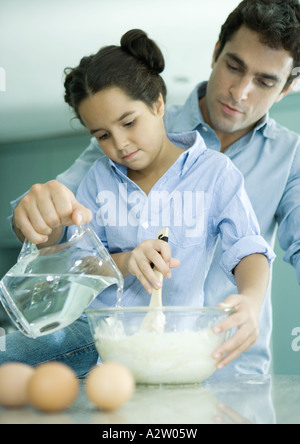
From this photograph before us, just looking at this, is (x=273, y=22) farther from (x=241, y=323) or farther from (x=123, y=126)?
(x=241, y=323)

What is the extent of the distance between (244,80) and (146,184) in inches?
18.5

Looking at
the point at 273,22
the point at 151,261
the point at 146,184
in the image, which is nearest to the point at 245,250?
the point at 151,261

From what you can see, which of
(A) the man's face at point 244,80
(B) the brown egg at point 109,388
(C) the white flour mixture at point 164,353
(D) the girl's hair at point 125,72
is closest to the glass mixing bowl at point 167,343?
(C) the white flour mixture at point 164,353

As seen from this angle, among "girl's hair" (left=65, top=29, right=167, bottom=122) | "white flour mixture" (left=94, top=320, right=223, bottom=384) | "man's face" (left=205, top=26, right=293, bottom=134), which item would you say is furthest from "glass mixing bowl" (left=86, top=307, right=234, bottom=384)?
"man's face" (left=205, top=26, right=293, bottom=134)

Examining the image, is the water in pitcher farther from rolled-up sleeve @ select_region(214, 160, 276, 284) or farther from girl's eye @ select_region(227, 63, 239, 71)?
girl's eye @ select_region(227, 63, 239, 71)

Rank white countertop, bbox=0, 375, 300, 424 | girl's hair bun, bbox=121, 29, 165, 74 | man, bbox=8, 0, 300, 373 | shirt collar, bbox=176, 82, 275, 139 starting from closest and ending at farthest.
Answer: white countertop, bbox=0, 375, 300, 424
girl's hair bun, bbox=121, 29, 165, 74
man, bbox=8, 0, 300, 373
shirt collar, bbox=176, 82, 275, 139

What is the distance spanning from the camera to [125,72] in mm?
1225

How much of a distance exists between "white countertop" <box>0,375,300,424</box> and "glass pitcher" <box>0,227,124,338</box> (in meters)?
0.13

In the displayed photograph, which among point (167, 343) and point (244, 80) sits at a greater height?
point (244, 80)

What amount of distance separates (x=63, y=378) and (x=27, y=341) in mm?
519

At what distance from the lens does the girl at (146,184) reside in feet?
3.68

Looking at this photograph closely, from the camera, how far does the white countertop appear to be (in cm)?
50

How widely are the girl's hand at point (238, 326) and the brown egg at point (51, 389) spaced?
23 cm

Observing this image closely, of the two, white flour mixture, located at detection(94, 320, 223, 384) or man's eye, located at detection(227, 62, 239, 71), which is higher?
man's eye, located at detection(227, 62, 239, 71)
